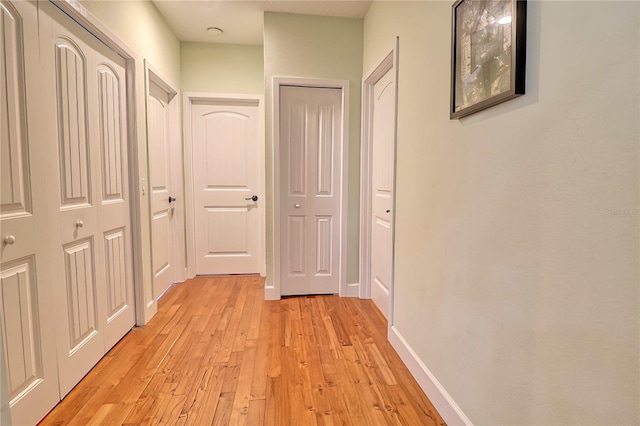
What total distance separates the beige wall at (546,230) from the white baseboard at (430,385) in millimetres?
54

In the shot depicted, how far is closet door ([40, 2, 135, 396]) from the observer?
1.56 m

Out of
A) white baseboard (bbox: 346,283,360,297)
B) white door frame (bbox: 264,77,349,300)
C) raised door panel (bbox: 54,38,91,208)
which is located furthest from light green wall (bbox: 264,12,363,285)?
raised door panel (bbox: 54,38,91,208)

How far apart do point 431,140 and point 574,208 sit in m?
0.86

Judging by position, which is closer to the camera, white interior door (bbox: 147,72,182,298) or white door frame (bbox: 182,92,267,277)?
white interior door (bbox: 147,72,182,298)

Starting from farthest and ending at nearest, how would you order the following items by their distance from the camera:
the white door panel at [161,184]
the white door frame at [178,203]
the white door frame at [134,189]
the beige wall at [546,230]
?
the white door frame at [178,203] < the white door panel at [161,184] < the white door frame at [134,189] < the beige wall at [546,230]

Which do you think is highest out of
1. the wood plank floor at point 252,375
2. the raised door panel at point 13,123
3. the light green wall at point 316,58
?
the light green wall at point 316,58

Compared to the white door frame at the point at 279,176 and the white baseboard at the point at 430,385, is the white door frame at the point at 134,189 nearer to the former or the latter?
the white door frame at the point at 279,176

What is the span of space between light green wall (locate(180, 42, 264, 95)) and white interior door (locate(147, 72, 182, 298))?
336mm

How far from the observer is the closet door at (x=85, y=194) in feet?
5.13

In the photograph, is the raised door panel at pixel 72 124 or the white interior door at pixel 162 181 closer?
the raised door panel at pixel 72 124

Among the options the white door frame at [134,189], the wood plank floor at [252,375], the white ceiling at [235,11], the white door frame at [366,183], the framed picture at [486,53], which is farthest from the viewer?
the white door frame at [366,183]

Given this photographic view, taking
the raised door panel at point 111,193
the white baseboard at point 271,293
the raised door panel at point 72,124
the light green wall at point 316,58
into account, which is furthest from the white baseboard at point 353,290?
the raised door panel at point 72,124

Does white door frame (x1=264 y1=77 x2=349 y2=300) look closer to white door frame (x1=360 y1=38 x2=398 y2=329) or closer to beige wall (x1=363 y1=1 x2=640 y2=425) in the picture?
white door frame (x1=360 y1=38 x2=398 y2=329)

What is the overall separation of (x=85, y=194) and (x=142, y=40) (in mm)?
1368
